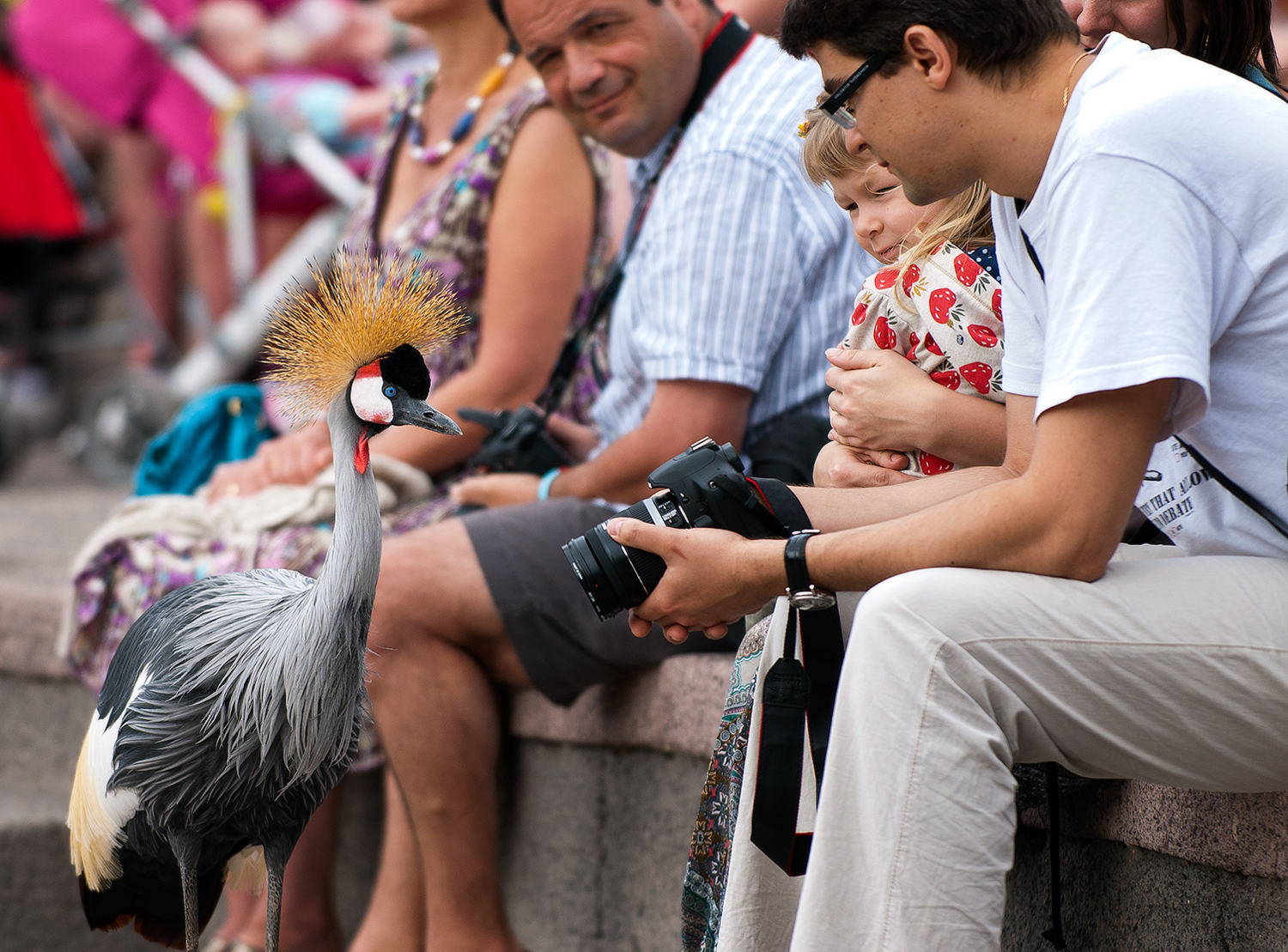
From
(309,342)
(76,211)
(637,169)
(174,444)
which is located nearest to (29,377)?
(76,211)

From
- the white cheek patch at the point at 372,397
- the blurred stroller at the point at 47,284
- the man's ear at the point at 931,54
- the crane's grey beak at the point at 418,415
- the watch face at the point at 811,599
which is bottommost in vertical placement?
the blurred stroller at the point at 47,284

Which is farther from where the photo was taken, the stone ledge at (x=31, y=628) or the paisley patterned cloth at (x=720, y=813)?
the stone ledge at (x=31, y=628)

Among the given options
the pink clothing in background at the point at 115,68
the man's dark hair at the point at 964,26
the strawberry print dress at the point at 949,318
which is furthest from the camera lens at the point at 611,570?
the pink clothing in background at the point at 115,68

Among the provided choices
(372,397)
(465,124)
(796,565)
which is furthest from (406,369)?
(465,124)

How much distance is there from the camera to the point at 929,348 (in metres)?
2.08

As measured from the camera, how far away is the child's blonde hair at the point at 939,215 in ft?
6.92

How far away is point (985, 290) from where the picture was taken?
201 centimetres

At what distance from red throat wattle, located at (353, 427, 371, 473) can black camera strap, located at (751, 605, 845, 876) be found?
636 mm

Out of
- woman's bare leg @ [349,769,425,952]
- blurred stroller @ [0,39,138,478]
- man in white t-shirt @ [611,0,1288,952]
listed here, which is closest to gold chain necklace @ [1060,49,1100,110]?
man in white t-shirt @ [611,0,1288,952]

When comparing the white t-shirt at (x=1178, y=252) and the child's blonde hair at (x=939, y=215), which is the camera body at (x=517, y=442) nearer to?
the child's blonde hair at (x=939, y=215)

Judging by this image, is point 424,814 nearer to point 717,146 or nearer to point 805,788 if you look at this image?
point 805,788

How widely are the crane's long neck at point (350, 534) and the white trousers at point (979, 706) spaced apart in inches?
27.3

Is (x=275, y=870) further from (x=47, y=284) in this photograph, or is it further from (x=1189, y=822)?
(x=47, y=284)

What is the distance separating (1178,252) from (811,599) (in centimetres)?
62
